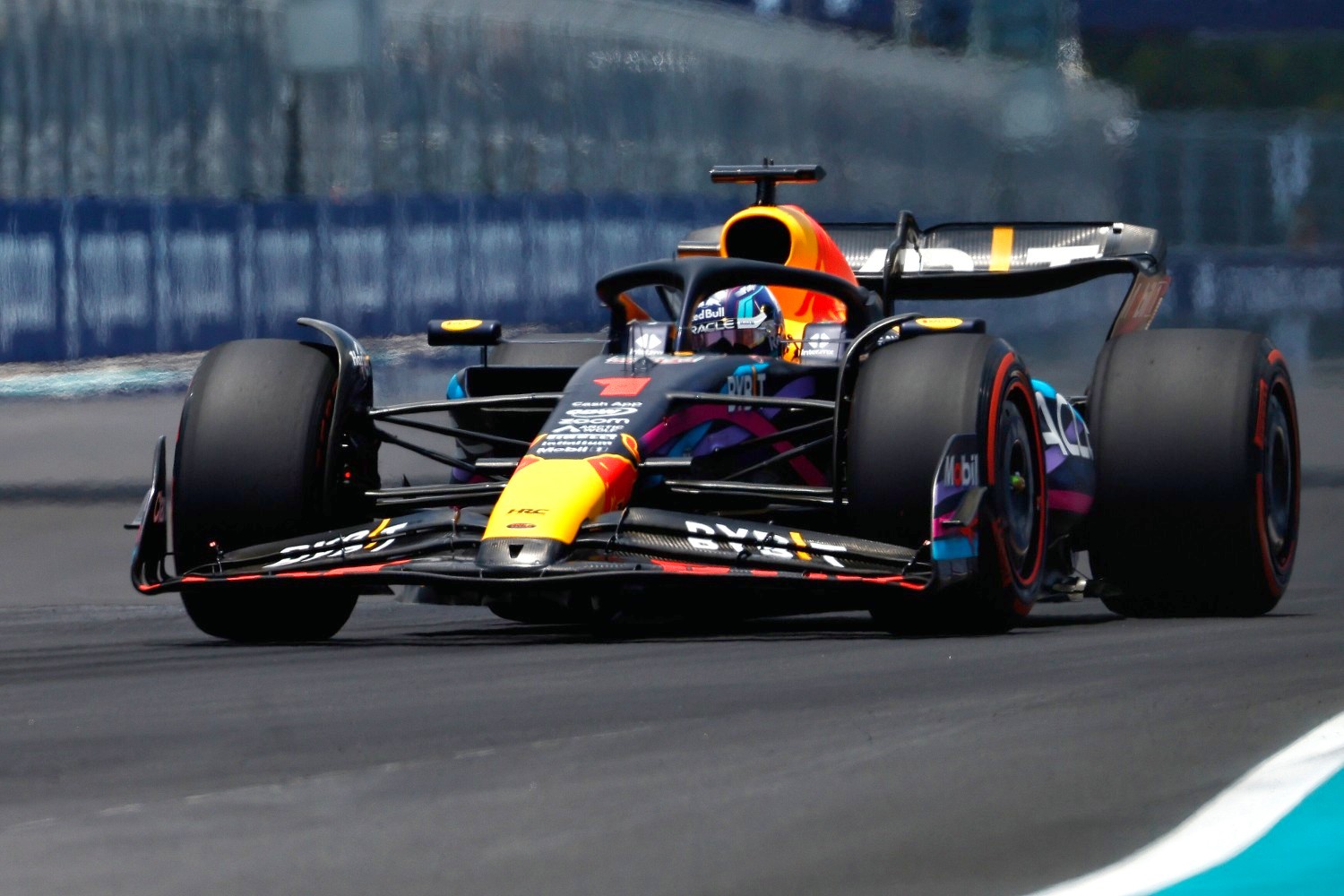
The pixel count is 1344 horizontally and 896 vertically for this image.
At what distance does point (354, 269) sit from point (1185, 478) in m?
11.0

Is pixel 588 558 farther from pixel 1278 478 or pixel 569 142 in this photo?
pixel 569 142

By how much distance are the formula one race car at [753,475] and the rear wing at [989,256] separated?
102 cm

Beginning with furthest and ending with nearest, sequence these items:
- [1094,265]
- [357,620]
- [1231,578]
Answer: [1094,265], [357,620], [1231,578]

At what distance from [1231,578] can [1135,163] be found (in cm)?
837

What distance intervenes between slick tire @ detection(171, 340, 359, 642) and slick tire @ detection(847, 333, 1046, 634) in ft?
5.21

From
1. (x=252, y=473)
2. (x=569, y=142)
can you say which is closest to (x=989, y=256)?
(x=252, y=473)

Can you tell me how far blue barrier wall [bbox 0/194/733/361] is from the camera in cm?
1652

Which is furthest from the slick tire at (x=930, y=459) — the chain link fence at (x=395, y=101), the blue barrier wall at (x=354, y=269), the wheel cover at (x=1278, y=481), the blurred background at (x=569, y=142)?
the chain link fence at (x=395, y=101)

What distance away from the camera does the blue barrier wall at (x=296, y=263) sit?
16.5m

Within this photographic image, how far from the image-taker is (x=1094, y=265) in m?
8.68

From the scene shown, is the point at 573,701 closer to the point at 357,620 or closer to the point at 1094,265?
the point at 357,620

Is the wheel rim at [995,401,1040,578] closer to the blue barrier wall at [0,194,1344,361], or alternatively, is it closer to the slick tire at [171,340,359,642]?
the slick tire at [171,340,359,642]

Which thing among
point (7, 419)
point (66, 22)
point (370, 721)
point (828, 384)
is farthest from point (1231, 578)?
point (66, 22)

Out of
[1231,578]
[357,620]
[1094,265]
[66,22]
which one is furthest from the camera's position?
[66,22]
